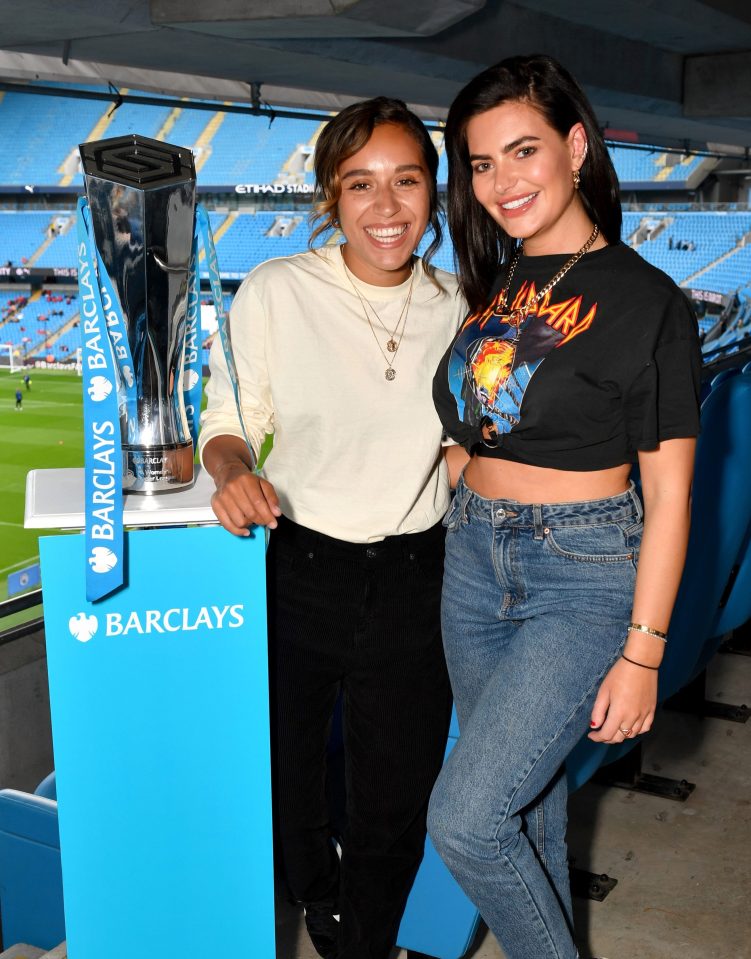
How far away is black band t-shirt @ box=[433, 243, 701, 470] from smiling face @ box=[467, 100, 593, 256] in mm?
51

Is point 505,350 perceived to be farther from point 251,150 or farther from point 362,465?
point 251,150

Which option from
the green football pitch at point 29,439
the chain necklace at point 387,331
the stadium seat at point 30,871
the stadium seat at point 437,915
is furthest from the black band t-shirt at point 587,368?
the green football pitch at point 29,439

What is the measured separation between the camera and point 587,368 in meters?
1.25

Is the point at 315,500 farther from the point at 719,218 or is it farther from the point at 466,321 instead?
the point at 719,218

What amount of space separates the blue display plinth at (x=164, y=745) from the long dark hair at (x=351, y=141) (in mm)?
606

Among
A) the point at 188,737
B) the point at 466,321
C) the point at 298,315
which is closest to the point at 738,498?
the point at 466,321

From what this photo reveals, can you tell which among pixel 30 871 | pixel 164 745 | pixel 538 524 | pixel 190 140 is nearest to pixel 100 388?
pixel 164 745

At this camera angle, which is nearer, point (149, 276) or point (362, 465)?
point (149, 276)

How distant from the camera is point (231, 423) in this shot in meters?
1.42

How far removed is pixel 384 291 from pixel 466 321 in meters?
0.16

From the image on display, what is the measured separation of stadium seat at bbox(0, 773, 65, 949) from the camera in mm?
1866

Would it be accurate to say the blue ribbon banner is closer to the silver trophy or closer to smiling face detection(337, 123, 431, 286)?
the silver trophy

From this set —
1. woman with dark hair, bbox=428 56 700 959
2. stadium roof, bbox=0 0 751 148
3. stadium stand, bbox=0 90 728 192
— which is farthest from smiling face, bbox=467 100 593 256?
stadium stand, bbox=0 90 728 192

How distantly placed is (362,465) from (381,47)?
2611mm
